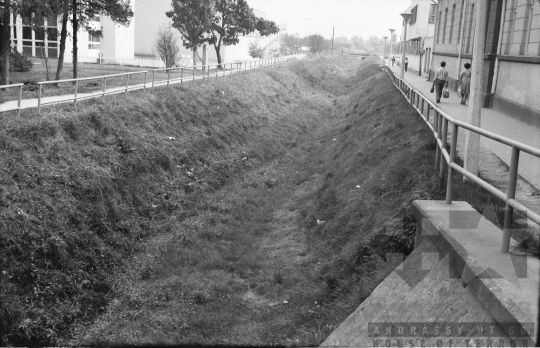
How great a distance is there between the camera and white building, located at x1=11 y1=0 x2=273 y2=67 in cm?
4059

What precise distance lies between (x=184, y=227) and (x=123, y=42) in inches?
1750

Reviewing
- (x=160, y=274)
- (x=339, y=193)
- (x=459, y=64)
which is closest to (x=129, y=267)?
(x=160, y=274)

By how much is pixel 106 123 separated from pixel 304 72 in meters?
32.6

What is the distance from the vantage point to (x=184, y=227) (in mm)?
11445

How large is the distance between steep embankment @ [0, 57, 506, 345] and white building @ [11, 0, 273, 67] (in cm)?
2538

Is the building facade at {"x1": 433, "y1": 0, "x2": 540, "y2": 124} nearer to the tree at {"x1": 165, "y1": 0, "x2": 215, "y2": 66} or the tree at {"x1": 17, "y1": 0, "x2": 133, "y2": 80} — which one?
the tree at {"x1": 17, "y1": 0, "x2": 133, "y2": 80}

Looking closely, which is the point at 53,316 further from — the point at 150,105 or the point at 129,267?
the point at 150,105

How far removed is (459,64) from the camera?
27609mm

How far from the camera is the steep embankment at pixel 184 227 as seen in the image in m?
7.18

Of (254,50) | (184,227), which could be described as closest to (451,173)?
(184,227)

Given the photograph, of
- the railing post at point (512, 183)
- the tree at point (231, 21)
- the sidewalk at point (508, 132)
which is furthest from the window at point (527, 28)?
the tree at point (231, 21)

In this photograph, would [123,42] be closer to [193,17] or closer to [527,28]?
[193,17]

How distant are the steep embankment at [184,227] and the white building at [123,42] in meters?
25.4

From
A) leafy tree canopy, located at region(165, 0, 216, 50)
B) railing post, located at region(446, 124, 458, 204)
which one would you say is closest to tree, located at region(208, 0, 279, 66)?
leafy tree canopy, located at region(165, 0, 216, 50)
